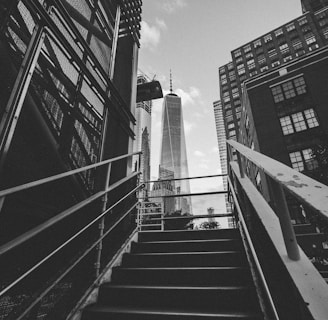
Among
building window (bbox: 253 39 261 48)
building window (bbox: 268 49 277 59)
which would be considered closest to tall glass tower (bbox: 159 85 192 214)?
building window (bbox: 253 39 261 48)

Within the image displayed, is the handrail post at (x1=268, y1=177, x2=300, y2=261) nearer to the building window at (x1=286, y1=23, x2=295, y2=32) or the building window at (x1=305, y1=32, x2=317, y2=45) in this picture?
the building window at (x1=305, y1=32, x2=317, y2=45)

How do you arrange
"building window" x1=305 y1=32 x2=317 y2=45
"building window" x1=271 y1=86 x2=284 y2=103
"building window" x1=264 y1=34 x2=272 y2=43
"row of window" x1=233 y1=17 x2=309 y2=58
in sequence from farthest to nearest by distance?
"building window" x1=264 y1=34 x2=272 y2=43
"row of window" x1=233 y1=17 x2=309 y2=58
"building window" x1=305 y1=32 x2=317 y2=45
"building window" x1=271 y1=86 x2=284 y2=103

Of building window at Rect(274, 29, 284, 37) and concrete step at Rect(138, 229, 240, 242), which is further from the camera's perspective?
building window at Rect(274, 29, 284, 37)

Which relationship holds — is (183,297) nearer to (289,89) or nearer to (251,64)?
(289,89)

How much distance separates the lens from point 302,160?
1920 centimetres

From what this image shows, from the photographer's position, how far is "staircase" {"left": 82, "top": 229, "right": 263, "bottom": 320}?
190 cm

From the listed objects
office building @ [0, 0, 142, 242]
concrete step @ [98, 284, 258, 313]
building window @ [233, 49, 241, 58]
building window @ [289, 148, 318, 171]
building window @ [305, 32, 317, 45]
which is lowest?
concrete step @ [98, 284, 258, 313]

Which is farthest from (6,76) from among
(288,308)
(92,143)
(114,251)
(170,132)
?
(170,132)

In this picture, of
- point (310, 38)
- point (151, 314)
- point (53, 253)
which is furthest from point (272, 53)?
point (53, 253)

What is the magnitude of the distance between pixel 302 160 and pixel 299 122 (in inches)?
154

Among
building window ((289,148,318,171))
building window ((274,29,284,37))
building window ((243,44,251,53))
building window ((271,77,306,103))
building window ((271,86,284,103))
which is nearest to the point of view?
building window ((289,148,318,171))

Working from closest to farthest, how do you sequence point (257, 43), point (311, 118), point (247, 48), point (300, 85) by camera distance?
point (311, 118)
point (300, 85)
point (257, 43)
point (247, 48)

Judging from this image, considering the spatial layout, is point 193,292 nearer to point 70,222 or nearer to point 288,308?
point 288,308

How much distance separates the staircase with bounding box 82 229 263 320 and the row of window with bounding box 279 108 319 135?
2158 centimetres
